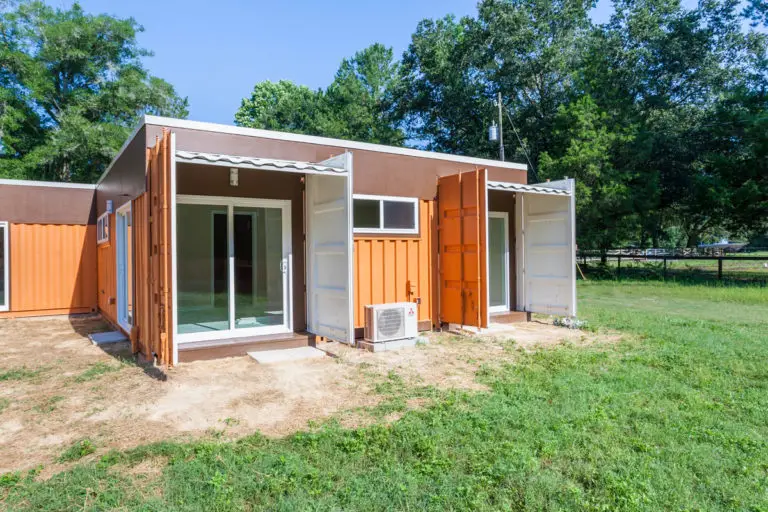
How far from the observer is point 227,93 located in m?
36.1

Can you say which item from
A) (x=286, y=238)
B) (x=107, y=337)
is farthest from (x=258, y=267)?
(x=107, y=337)

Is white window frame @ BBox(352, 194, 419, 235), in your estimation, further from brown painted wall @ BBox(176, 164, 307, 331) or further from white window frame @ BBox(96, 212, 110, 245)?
white window frame @ BBox(96, 212, 110, 245)

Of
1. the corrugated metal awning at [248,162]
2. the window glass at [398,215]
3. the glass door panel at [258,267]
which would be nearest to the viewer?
the corrugated metal awning at [248,162]

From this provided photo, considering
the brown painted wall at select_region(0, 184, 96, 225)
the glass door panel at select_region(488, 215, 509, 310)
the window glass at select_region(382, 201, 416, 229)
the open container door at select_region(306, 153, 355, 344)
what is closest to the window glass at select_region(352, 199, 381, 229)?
the window glass at select_region(382, 201, 416, 229)

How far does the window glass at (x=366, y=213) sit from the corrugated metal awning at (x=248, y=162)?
3.97ft

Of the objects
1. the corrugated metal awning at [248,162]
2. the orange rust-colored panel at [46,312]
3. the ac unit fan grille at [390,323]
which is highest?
the corrugated metal awning at [248,162]

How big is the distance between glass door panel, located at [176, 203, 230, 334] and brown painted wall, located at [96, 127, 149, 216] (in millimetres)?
714

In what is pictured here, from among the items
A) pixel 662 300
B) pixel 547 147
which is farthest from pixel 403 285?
pixel 547 147

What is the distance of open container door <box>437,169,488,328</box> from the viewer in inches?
253

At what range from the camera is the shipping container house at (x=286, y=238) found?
202 inches

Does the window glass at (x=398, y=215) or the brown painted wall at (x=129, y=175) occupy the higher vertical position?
the brown painted wall at (x=129, y=175)

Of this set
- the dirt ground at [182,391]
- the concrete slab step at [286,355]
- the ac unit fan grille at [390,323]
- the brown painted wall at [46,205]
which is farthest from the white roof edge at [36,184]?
the ac unit fan grille at [390,323]

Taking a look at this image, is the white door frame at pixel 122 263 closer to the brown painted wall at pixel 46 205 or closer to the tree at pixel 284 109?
the brown painted wall at pixel 46 205

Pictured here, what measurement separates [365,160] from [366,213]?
2.40ft
